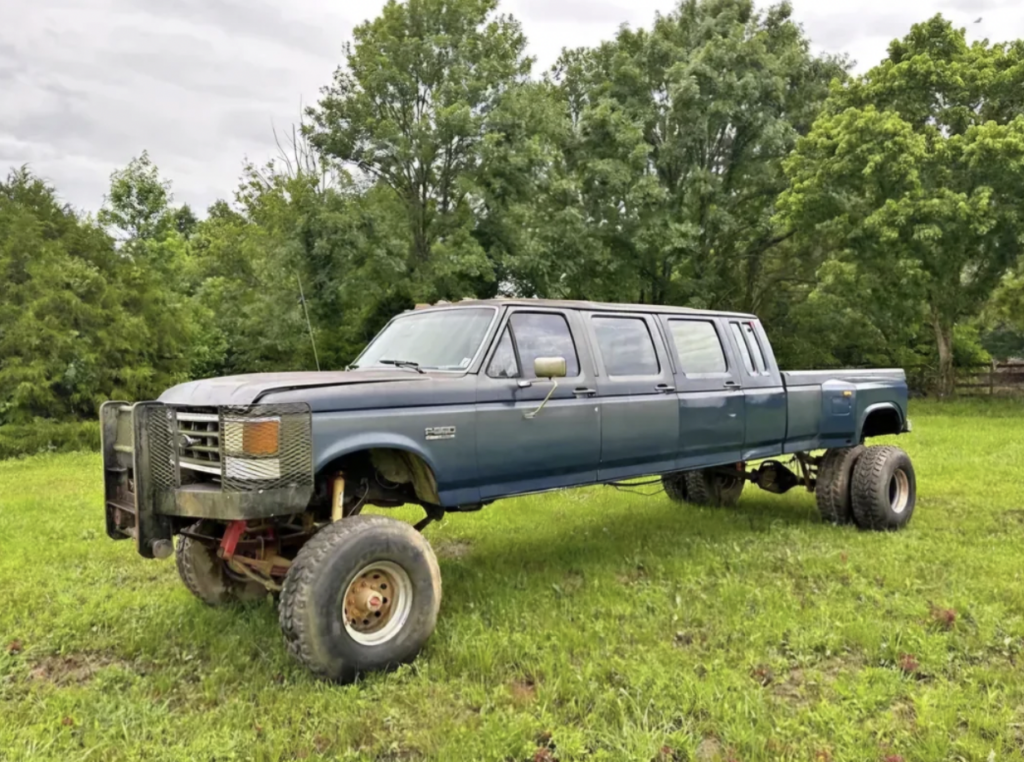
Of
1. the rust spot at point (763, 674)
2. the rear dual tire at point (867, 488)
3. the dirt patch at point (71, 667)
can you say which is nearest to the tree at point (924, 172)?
the rear dual tire at point (867, 488)

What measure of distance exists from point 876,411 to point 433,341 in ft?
16.4

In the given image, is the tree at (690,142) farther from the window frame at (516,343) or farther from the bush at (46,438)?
the window frame at (516,343)

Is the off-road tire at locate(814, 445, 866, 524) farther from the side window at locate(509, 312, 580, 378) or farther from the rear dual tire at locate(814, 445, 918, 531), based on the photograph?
the side window at locate(509, 312, 580, 378)

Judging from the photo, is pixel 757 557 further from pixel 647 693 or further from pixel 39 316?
pixel 39 316

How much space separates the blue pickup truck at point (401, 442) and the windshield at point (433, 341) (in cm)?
2

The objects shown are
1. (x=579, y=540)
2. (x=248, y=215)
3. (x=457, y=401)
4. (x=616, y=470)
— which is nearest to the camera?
(x=457, y=401)

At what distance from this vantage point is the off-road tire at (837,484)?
7.11 meters

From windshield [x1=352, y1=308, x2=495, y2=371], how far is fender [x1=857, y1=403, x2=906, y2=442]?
171 inches

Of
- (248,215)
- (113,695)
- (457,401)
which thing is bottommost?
(113,695)

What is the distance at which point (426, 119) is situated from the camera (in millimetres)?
19766

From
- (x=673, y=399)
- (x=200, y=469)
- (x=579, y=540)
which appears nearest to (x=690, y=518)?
(x=579, y=540)

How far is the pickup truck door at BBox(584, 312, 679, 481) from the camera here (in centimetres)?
533

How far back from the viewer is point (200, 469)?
3998 mm

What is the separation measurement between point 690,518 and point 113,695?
5.57 metres
